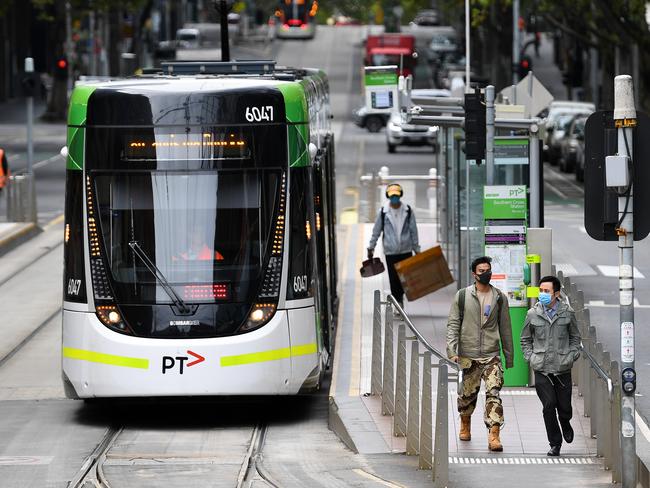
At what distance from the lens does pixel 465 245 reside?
21719 mm

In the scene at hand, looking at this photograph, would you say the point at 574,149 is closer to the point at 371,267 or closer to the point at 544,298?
the point at 371,267

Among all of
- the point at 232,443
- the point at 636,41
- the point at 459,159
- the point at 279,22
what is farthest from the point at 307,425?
the point at 279,22

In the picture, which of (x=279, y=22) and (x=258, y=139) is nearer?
(x=258, y=139)

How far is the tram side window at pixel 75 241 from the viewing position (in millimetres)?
15273

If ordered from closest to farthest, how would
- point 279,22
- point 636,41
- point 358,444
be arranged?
point 358,444 < point 636,41 < point 279,22

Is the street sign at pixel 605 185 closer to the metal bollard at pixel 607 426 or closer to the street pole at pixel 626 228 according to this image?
the street pole at pixel 626 228

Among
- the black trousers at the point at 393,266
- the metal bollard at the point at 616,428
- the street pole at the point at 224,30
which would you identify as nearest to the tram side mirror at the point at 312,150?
the metal bollard at the point at 616,428

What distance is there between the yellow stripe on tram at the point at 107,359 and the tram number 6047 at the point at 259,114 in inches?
92.7

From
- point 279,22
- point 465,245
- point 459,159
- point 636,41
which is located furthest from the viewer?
point 279,22

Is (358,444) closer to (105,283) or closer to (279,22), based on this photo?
(105,283)

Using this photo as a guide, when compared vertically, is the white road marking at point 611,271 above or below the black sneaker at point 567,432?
below

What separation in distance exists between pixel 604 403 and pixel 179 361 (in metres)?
3.99

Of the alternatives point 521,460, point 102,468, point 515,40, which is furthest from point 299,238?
point 515,40

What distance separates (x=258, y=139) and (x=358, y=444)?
301 cm
